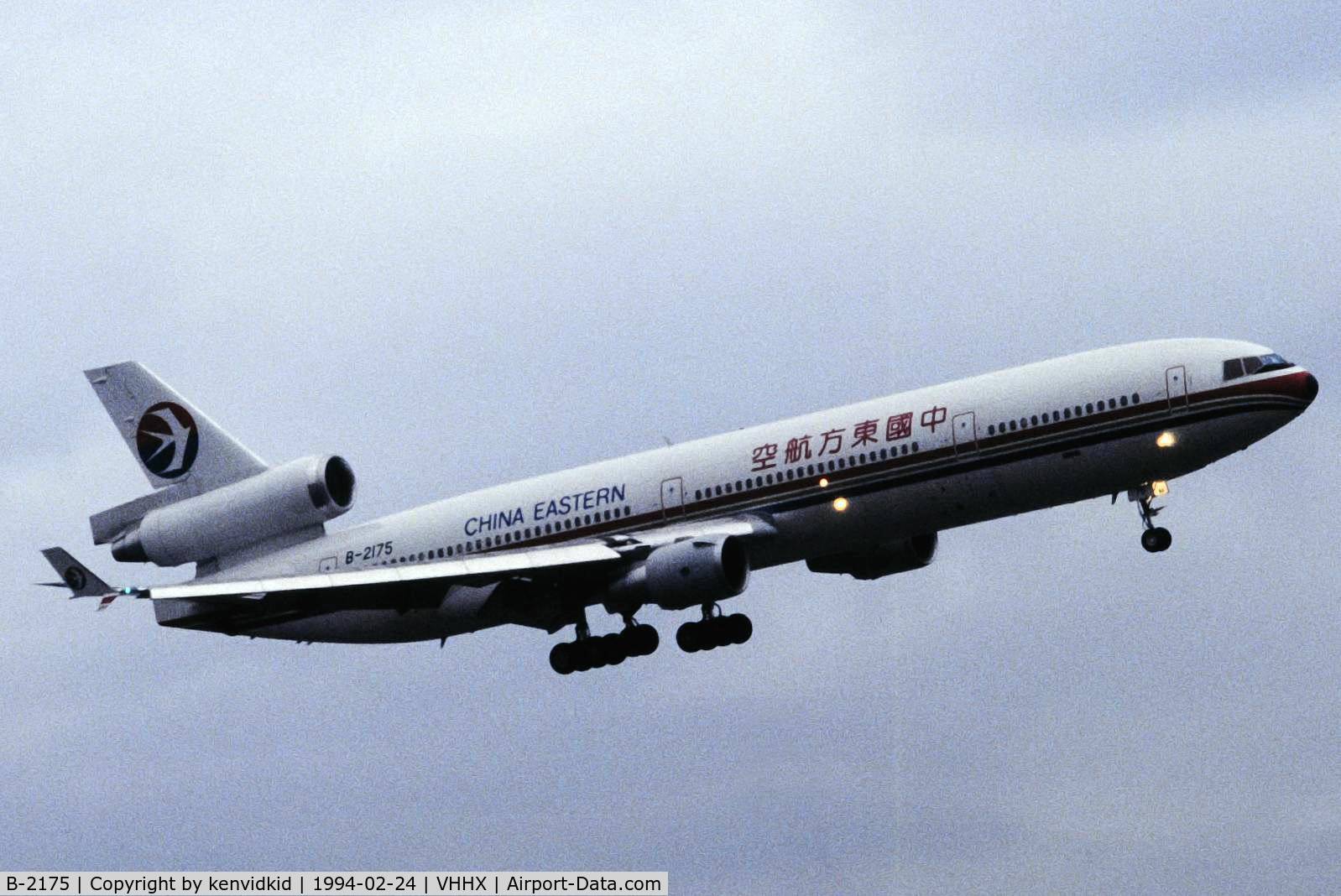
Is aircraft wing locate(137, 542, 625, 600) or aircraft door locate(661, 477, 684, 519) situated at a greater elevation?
aircraft door locate(661, 477, 684, 519)

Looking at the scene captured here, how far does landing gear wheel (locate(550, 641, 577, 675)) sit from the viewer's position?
206ft

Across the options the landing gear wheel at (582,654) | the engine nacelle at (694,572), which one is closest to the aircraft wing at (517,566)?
the engine nacelle at (694,572)

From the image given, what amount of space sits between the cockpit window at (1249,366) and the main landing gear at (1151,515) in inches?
130

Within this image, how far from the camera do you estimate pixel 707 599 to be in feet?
188

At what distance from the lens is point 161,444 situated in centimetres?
7000

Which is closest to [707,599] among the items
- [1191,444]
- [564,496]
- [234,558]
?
[564,496]

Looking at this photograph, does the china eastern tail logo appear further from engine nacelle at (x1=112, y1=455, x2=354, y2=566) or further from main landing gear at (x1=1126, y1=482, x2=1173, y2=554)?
main landing gear at (x1=1126, y1=482, x2=1173, y2=554)

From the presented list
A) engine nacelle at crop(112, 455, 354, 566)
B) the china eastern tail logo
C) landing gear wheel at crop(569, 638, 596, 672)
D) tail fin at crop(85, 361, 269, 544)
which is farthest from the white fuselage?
the china eastern tail logo

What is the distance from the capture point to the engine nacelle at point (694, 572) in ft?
186

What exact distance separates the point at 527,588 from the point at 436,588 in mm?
2691

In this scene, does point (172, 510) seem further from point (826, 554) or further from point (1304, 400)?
point (1304, 400)

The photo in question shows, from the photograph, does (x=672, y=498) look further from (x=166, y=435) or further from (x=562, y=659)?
(x=166, y=435)

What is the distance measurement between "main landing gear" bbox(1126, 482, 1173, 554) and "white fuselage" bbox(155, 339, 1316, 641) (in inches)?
16.2

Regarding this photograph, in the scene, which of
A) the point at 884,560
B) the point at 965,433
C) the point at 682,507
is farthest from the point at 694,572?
the point at 884,560
